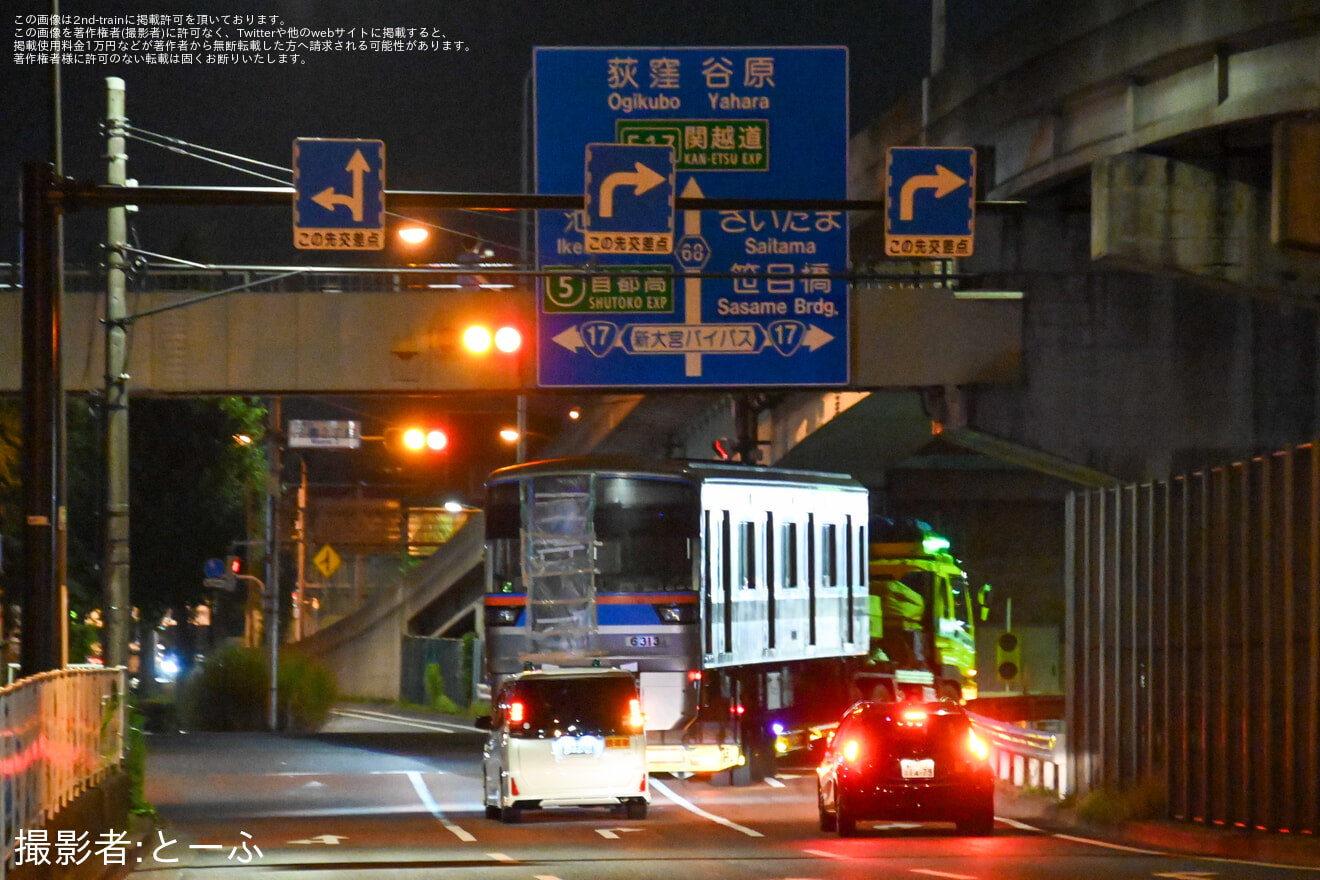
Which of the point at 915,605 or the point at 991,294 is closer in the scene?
the point at 991,294

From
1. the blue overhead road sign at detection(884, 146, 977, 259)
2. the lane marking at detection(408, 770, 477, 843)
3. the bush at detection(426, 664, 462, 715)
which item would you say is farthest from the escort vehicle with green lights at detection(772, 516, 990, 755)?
the bush at detection(426, 664, 462, 715)

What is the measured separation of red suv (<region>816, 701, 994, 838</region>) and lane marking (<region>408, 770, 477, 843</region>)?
3.72 m

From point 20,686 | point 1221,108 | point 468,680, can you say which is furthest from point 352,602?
point 20,686

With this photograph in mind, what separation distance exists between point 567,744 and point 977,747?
458 cm

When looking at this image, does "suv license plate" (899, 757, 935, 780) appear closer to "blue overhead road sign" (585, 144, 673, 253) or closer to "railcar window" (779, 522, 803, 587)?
"blue overhead road sign" (585, 144, 673, 253)

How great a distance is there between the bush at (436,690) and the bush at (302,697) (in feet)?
31.9

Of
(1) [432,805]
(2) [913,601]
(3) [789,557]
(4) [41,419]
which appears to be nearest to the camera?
(4) [41,419]

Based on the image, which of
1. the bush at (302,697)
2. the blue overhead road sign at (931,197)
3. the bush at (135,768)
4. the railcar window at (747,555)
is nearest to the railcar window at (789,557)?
the railcar window at (747,555)

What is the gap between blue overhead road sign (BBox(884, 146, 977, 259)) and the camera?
62.6 feet

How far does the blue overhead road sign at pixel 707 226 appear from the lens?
86.1 ft

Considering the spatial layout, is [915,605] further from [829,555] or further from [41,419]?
[41,419]

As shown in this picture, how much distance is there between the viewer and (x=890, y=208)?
1900 cm

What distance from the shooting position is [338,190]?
18.1m

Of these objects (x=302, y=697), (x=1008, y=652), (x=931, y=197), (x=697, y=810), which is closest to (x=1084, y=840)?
(x=697, y=810)
